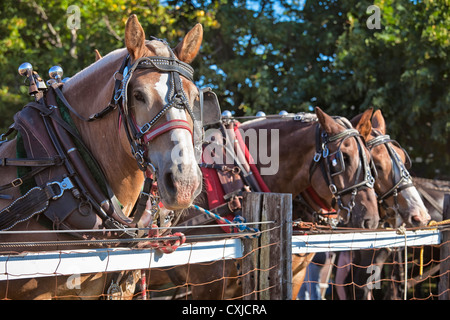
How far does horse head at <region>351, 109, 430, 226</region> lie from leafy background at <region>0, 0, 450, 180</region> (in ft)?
8.44

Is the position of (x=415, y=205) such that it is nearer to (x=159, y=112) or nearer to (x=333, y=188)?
(x=333, y=188)

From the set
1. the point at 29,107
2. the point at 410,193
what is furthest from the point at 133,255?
the point at 410,193

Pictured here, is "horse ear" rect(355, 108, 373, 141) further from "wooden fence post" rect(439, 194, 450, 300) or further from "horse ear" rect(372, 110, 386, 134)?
"wooden fence post" rect(439, 194, 450, 300)

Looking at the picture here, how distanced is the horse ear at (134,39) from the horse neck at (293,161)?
176 centimetres

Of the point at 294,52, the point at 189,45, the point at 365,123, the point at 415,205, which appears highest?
the point at 294,52

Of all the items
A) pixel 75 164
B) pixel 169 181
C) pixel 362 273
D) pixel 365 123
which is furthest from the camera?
pixel 362 273

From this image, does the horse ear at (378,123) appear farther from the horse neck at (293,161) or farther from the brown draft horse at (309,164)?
the horse neck at (293,161)

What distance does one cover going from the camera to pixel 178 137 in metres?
2.04

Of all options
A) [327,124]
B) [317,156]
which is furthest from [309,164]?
[327,124]

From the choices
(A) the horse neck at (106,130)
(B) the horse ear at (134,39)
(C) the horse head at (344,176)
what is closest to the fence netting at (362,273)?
(C) the horse head at (344,176)

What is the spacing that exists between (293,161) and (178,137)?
1.98 meters

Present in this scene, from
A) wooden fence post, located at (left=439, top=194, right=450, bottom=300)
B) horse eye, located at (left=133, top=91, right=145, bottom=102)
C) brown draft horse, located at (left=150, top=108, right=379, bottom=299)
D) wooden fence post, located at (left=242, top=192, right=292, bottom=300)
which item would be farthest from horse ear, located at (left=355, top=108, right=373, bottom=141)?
horse eye, located at (left=133, top=91, right=145, bottom=102)

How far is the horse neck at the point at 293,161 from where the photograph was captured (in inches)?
151

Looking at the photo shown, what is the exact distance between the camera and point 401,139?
305 inches
